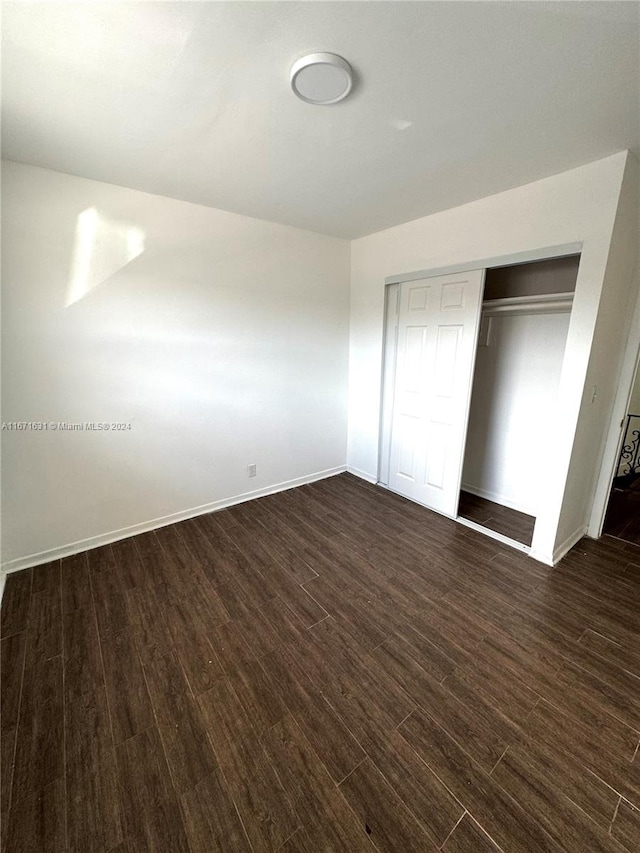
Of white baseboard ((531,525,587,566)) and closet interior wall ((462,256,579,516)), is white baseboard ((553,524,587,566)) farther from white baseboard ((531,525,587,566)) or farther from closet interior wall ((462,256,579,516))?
closet interior wall ((462,256,579,516))

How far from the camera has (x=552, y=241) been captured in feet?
7.00

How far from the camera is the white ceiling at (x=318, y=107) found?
3.62ft

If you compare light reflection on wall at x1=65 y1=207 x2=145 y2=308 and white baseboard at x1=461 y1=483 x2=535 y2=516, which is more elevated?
light reflection on wall at x1=65 y1=207 x2=145 y2=308

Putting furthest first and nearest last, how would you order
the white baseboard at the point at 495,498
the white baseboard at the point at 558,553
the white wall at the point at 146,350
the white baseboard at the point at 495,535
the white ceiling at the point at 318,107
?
1. the white baseboard at the point at 495,498
2. the white baseboard at the point at 495,535
3. the white baseboard at the point at 558,553
4. the white wall at the point at 146,350
5. the white ceiling at the point at 318,107

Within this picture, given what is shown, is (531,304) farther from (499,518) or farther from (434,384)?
(499,518)

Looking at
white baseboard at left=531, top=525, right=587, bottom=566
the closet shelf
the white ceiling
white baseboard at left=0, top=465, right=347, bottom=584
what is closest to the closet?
the closet shelf

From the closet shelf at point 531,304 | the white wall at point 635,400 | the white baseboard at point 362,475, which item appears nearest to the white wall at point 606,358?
the closet shelf at point 531,304

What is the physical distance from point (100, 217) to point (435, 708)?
3462mm

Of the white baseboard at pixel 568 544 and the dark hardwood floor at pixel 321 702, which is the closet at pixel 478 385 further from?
the dark hardwood floor at pixel 321 702

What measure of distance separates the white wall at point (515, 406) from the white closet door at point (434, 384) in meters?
0.56

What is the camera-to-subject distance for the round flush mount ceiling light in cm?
125

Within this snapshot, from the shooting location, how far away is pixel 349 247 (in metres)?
3.64

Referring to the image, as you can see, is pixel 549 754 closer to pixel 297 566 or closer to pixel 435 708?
pixel 435 708

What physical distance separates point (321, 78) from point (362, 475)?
3337 mm
